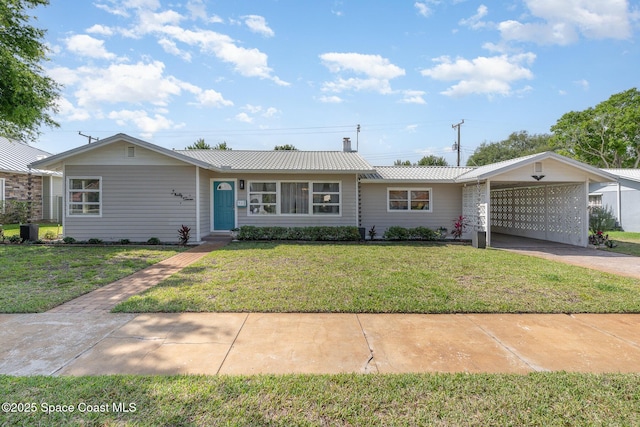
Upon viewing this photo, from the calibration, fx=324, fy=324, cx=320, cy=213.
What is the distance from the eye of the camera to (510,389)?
2678mm

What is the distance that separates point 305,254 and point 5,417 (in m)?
7.23

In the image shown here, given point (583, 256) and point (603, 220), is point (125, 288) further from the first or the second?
point (603, 220)

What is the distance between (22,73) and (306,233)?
10.5m

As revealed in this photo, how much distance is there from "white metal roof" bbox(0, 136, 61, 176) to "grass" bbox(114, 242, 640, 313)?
1524 centimetres

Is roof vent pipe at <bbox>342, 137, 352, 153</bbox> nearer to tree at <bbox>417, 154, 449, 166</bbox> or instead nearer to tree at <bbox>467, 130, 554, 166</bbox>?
tree at <bbox>417, 154, 449, 166</bbox>

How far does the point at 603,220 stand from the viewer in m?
17.1

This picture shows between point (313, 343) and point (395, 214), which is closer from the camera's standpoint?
point (313, 343)

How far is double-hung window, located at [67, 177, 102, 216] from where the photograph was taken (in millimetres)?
11531

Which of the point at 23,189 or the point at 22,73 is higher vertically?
the point at 22,73

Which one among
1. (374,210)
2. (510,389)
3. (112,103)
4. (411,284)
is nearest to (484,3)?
(374,210)

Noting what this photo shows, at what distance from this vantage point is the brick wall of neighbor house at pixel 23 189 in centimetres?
1656

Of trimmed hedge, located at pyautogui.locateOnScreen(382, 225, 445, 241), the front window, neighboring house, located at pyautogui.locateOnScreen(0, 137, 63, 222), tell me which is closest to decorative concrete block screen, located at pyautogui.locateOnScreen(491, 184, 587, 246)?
trimmed hedge, located at pyautogui.locateOnScreen(382, 225, 445, 241)

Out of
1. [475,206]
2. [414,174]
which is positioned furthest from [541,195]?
[414,174]

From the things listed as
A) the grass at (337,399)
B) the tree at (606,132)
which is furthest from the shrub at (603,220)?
the grass at (337,399)
